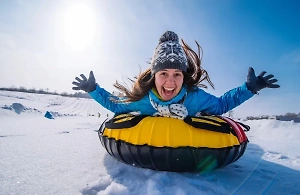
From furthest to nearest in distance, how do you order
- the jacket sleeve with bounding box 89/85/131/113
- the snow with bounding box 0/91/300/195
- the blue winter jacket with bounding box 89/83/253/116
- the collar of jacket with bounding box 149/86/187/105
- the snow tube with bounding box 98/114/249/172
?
the jacket sleeve with bounding box 89/85/131/113
the blue winter jacket with bounding box 89/83/253/116
the collar of jacket with bounding box 149/86/187/105
the snow tube with bounding box 98/114/249/172
the snow with bounding box 0/91/300/195

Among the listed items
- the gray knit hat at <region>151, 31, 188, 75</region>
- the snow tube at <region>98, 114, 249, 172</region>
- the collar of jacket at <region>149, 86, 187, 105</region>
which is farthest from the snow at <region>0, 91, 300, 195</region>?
the gray knit hat at <region>151, 31, 188, 75</region>

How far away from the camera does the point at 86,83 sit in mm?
2809

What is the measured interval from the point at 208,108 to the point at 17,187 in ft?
6.61

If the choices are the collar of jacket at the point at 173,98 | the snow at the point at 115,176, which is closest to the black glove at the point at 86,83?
the snow at the point at 115,176

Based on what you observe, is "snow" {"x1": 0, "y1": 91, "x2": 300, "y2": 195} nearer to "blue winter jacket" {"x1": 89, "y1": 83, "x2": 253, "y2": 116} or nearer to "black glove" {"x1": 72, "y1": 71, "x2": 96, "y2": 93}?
"blue winter jacket" {"x1": 89, "y1": 83, "x2": 253, "y2": 116}

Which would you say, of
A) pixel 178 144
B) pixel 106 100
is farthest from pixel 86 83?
pixel 178 144

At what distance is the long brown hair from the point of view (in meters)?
2.34

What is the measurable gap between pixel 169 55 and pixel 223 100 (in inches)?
38.1

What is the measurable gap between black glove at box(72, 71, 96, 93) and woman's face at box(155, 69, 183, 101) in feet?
3.81

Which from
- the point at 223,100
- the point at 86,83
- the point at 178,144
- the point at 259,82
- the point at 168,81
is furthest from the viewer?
the point at 86,83

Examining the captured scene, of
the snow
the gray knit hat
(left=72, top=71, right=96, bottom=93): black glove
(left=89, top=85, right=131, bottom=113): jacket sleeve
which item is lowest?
the snow

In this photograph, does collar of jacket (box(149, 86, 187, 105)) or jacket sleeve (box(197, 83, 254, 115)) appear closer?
collar of jacket (box(149, 86, 187, 105))

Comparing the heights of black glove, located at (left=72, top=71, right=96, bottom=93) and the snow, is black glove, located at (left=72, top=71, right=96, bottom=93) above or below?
above

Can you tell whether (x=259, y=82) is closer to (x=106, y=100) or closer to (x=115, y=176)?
(x=115, y=176)
